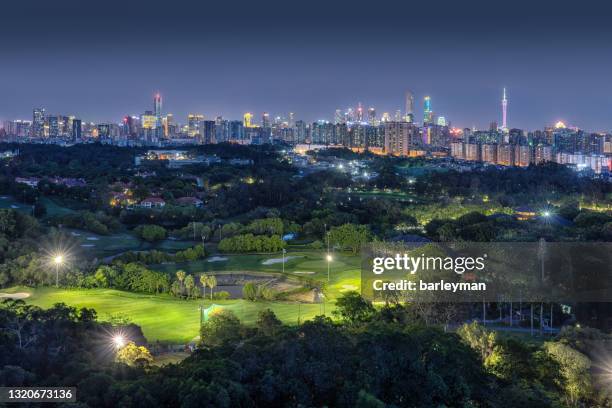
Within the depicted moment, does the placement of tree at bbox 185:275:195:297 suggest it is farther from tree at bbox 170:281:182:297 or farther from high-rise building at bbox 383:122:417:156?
high-rise building at bbox 383:122:417:156

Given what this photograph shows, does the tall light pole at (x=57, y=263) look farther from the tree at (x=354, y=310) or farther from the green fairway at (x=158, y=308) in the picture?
the tree at (x=354, y=310)

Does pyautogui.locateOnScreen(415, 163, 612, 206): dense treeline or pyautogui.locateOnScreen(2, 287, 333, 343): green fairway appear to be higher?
pyautogui.locateOnScreen(415, 163, 612, 206): dense treeline

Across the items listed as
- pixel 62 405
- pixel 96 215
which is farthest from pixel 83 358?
pixel 96 215

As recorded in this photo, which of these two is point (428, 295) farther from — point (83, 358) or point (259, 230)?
point (259, 230)

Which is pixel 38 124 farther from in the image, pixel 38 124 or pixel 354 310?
pixel 354 310

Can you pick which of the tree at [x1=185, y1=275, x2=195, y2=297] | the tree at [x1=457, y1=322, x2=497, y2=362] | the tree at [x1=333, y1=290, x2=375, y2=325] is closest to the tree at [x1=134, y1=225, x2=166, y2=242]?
the tree at [x1=185, y1=275, x2=195, y2=297]
